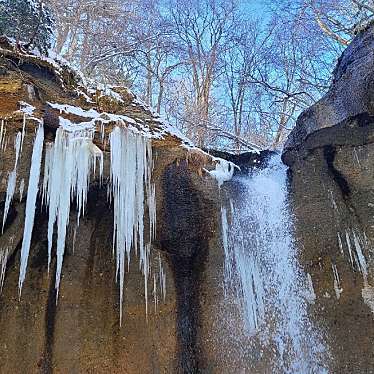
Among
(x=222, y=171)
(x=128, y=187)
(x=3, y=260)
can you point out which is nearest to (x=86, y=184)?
(x=128, y=187)

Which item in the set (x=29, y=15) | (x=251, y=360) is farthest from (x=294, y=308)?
(x=29, y=15)

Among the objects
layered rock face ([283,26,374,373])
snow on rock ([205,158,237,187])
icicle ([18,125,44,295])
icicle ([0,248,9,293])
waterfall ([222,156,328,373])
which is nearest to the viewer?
icicle ([18,125,44,295])

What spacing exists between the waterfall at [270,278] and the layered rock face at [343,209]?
150 millimetres

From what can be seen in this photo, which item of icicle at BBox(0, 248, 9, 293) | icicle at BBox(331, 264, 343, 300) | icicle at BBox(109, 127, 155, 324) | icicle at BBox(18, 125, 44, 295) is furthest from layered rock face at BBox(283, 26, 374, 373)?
icicle at BBox(0, 248, 9, 293)

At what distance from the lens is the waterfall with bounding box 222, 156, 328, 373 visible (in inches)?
191

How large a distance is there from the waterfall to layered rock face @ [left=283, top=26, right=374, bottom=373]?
15cm

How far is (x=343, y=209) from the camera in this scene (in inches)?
193

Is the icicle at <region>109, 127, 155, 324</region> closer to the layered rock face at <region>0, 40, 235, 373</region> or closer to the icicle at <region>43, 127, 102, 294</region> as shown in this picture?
the layered rock face at <region>0, 40, 235, 373</region>

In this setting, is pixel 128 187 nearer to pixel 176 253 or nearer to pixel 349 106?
pixel 176 253

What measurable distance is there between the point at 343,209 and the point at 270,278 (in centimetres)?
115

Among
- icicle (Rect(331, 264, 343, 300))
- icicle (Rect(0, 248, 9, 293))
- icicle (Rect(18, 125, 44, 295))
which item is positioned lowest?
icicle (Rect(331, 264, 343, 300))

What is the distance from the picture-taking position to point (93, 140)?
463 centimetres

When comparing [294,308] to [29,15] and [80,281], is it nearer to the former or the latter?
[80,281]

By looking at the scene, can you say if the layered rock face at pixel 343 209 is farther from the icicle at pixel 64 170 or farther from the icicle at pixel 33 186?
the icicle at pixel 33 186
